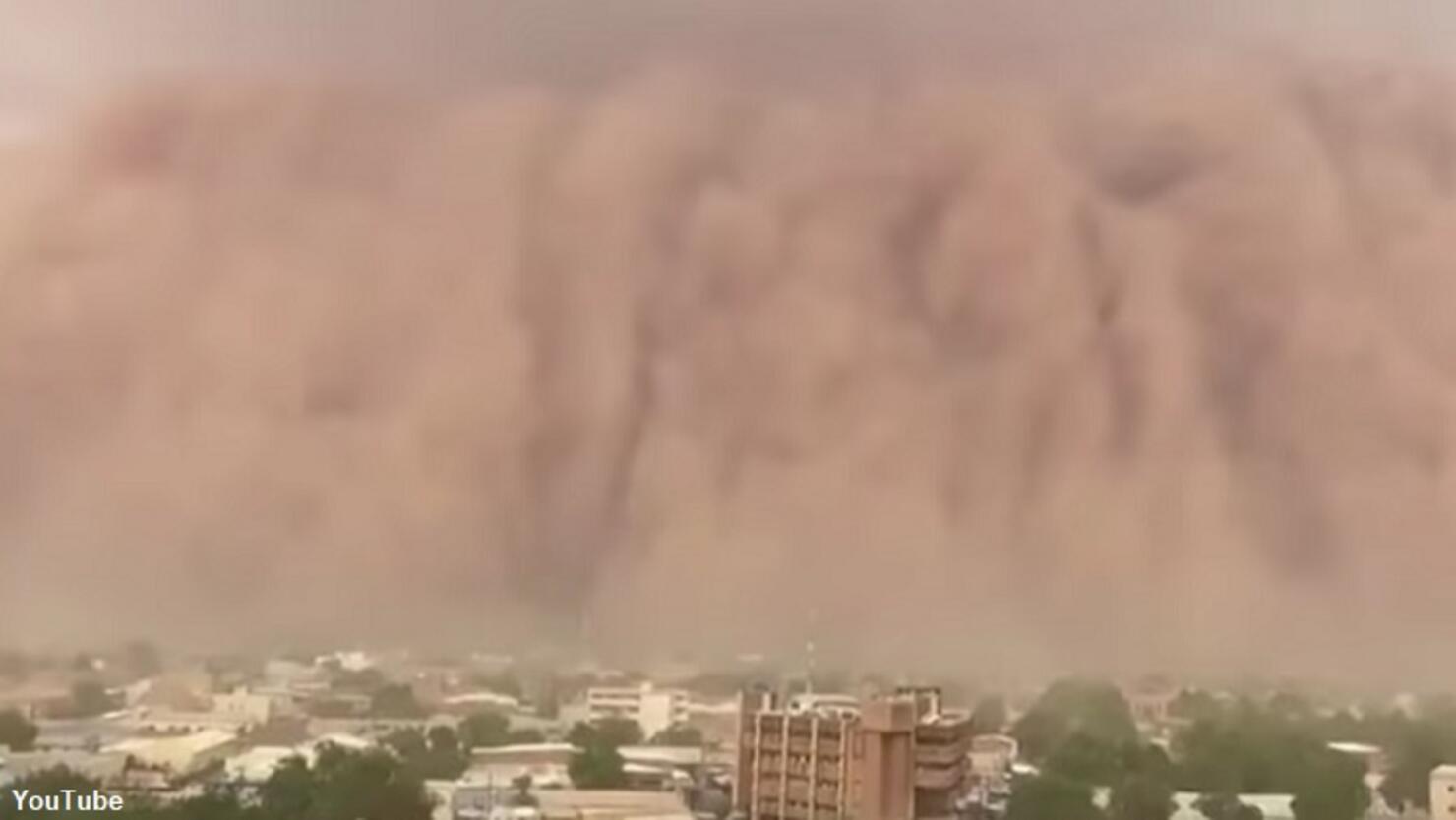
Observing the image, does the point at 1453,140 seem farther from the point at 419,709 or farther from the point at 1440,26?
the point at 419,709

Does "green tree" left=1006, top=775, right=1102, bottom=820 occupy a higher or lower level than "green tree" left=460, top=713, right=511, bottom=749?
lower

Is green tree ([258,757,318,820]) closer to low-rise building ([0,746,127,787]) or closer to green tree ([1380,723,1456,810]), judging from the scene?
low-rise building ([0,746,127,787])

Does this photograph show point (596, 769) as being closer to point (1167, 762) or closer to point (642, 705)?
point (642, 705)

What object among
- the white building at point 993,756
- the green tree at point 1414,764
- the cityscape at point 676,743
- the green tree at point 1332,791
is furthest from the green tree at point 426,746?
the green tree at point 1414,764

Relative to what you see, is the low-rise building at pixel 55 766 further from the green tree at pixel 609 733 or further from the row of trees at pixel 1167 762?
the row of trees at pixel 1167 762

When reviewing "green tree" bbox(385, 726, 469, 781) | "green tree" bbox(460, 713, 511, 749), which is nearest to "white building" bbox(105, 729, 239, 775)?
"green tree" bbox(385, 726, 469, 781)

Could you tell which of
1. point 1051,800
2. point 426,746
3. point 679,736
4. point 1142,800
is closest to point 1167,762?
point 1142,800

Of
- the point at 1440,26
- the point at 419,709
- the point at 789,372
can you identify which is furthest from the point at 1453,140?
the point at 419,709
